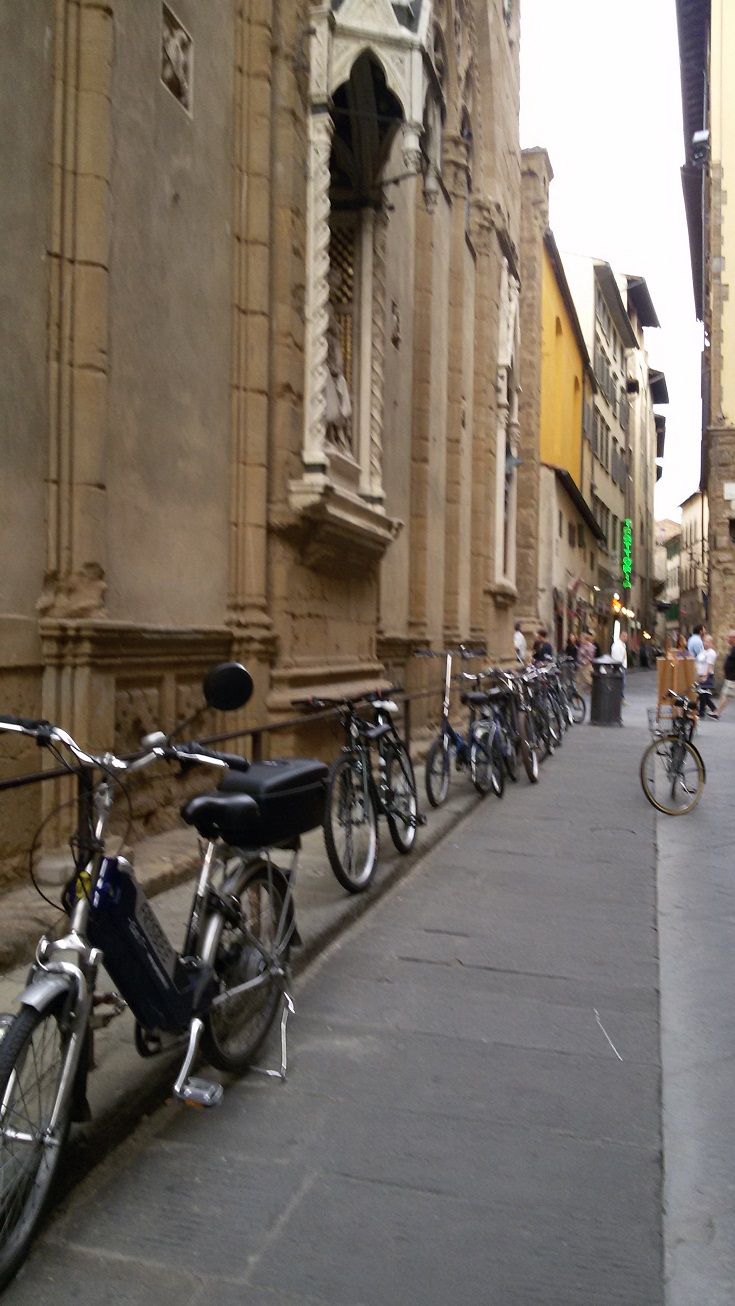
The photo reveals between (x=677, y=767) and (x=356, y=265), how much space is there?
5.48m

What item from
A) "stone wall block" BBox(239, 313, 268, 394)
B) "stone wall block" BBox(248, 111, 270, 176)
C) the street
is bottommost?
the street

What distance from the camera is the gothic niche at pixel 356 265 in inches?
409

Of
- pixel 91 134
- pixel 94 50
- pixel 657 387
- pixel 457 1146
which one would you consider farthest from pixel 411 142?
pixel 657 387

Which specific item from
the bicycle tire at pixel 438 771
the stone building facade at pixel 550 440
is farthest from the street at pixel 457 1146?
the stone building facade at pixel 550 440

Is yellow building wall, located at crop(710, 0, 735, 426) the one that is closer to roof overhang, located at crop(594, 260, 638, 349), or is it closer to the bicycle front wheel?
roof overhang, located at crop(594, 260, 638, 349)

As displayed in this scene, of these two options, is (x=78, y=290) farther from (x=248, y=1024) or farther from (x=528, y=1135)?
(x=528, y=1135)

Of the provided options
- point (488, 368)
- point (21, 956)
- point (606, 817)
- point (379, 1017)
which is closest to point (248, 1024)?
point (379, 1017)

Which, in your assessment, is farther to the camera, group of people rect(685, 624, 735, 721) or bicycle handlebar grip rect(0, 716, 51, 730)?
group of people rect(685, 624, 735, 721)

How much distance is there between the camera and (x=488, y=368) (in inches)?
728

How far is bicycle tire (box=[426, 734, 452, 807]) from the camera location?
32.6ft

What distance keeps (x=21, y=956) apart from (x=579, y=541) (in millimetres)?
39281

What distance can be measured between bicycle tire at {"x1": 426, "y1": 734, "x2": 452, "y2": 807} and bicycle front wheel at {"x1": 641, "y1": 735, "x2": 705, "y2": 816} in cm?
178

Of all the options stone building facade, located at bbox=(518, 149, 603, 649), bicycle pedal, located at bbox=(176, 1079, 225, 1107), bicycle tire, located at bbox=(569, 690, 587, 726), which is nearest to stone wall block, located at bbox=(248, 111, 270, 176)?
bicycle pedal, located at bbox=(176, 1079, 225, 1107)

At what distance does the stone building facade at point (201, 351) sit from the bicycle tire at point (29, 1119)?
270 cm
